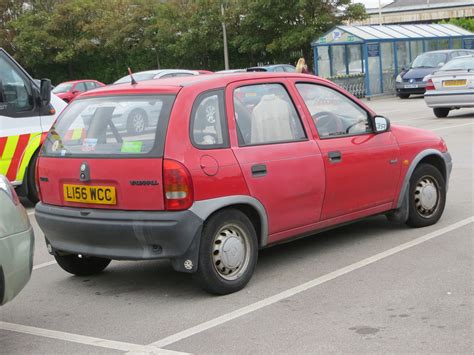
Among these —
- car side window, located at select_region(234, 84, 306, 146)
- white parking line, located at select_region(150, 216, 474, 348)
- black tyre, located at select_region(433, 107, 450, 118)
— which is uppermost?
car side window, located at select_region(234, 84, 306, 146)

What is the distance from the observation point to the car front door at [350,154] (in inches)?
251

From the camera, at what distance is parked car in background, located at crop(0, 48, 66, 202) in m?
9.76

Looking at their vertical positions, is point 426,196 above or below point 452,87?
below

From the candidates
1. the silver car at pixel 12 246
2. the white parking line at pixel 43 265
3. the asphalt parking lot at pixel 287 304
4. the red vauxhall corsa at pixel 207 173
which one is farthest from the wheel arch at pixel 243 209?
the white parking line at pixel 43 265

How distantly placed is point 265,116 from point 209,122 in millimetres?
594

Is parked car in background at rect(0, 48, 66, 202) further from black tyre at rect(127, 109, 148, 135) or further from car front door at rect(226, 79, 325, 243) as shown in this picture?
car front door at rect(226, 79, 325, 243)

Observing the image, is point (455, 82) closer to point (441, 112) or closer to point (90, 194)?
point (441, 112)

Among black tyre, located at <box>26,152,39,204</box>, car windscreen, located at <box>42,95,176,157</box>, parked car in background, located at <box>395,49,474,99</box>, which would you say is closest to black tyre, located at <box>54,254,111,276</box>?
car windscreen, located at <box>42,95,176,157</box>

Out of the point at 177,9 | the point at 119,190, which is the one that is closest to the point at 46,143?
the point at 119,190

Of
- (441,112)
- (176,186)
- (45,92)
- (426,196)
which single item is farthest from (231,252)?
(441,112)

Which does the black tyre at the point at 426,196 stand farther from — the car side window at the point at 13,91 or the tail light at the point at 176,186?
the car side window at the point at 13,91

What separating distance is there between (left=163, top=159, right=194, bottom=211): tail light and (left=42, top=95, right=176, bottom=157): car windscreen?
13 cm

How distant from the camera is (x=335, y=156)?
6.38 m

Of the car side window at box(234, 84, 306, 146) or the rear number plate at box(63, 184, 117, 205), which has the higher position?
the car side window at box(234, 84, 306, 146)
